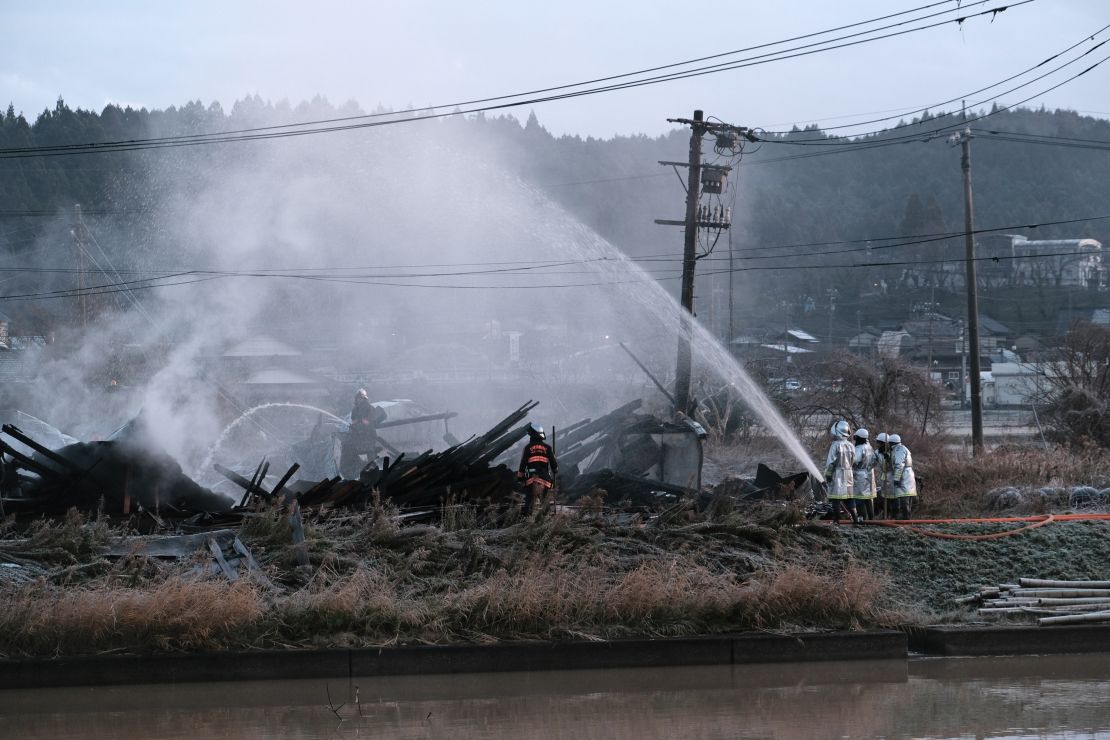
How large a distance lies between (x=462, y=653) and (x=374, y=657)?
0.90 metres

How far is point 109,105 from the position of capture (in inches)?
2628

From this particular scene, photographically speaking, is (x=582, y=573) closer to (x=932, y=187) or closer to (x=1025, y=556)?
(x=1025, y=556)

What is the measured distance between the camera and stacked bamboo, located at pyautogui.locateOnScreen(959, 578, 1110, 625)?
43.9 feet

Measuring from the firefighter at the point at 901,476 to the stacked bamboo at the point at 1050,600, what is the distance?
3.52 metres

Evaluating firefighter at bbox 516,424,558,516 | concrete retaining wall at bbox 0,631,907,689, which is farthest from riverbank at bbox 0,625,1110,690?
firefighter at bbox 516,424,558,516

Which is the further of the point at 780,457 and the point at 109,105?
the point at 109,105

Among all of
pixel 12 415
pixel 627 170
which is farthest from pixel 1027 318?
pixel 12 415

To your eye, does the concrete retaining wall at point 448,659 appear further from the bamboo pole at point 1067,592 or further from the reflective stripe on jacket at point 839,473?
the reflective stripe on jacket at point 839,473

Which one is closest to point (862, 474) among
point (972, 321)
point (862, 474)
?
point (862, 474)

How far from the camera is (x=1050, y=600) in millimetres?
13812

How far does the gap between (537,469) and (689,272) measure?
10965 millimetres

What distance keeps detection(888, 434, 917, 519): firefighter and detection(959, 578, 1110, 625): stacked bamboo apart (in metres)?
3.52

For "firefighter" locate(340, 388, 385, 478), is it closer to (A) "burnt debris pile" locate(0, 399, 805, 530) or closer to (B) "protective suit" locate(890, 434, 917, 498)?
(A) "burnt debris pile" locate(0, 399, 805, 530)

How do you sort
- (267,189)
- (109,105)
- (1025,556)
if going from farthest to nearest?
(109,105) < (267,189) < (1025,556)
